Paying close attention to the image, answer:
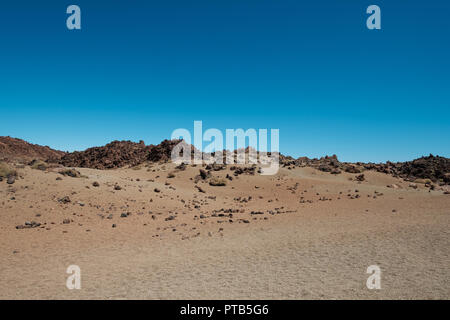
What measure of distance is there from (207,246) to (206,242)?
60cm

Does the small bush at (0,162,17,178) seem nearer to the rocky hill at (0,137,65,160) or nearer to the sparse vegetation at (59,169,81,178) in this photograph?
the sparse vegetation at (59,169,81,178)

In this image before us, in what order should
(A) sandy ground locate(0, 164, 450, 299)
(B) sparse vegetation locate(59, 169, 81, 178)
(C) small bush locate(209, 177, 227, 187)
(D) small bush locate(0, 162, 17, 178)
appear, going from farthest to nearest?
(C) small bush locate(209, 177, 227, 187)
(B) sparse vegetation locate(59, 169, 81, 178)
(D) small bush locate(0, 162, 17, 178)
(A) sandy ground locate(0, 164, 450, 299)

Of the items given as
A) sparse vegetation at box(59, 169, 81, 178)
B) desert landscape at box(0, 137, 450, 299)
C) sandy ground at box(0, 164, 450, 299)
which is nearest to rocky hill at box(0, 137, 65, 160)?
sparse vegetation at box(59, 169, 81, 178)

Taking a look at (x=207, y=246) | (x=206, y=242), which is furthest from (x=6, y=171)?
(x=207, y=246)

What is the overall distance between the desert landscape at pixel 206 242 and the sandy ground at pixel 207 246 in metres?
0.04

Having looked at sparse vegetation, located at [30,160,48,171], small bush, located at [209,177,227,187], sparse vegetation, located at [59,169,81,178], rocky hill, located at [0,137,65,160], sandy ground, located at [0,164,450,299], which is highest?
rocky hill, located at [0,137,65,160]

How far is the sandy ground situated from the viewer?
677cm

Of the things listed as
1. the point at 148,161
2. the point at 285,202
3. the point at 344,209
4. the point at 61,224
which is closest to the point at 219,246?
the point at 61,224

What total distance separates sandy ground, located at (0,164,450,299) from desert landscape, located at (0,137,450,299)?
0.04m

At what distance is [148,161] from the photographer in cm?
4288

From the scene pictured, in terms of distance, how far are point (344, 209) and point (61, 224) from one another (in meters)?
15.4

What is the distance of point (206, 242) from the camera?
11180 millimetres

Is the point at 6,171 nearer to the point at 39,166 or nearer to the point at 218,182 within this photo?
the point at 39,166

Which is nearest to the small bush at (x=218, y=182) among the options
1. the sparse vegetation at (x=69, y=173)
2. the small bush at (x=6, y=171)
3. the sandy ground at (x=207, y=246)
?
the sandy ground at (x=207, y=246)
